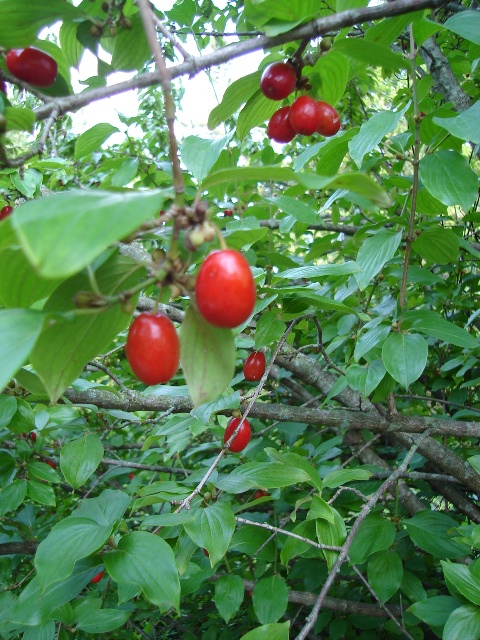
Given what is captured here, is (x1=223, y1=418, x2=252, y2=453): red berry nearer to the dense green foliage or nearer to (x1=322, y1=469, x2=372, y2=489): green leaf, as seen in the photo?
the dense green foliage

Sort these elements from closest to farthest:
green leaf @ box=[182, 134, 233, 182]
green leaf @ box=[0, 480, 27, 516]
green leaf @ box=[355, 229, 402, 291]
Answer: green leaf @ box=[182, 134, 233, 182], green leaf @ box=[355, 229, 402, 291], green leaf @ box=[0, 480, 27, 516]

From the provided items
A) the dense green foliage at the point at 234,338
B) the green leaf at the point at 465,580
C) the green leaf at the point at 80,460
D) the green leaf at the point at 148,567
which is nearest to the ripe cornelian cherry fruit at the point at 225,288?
the dense green foliage at the point at 234,338

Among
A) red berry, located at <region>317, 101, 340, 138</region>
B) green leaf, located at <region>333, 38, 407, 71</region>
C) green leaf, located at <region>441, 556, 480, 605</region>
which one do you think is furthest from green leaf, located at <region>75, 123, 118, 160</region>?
green leaf, located at <region>441, 556, 480, 605</region>

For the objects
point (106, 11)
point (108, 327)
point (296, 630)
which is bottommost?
point (296, 630)

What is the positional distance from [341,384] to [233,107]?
1084 millimetres

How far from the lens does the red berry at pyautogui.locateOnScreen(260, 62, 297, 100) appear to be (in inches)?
45.8

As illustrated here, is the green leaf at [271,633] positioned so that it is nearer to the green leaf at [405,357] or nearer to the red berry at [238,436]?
the red berry at [238,436]

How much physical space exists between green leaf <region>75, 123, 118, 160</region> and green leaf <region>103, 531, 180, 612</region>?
1354 millimetres

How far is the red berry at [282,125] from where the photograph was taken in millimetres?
1315

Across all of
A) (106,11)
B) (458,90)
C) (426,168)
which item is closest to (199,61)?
(106,11)

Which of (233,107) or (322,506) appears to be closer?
(233,107)

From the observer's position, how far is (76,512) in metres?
1.58

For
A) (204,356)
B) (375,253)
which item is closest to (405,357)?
(375,253)

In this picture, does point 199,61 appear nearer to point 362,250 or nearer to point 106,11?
point 106,11
